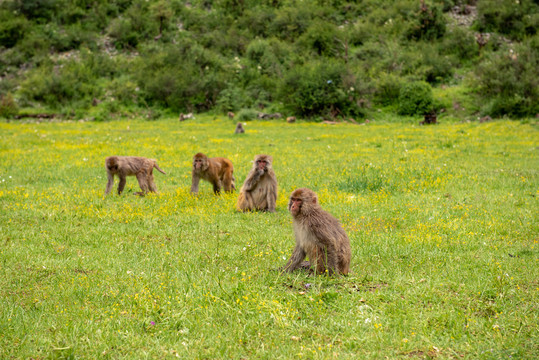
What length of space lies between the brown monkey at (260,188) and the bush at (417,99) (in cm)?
2589

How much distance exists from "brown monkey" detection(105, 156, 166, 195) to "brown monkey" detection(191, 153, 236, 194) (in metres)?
1.24

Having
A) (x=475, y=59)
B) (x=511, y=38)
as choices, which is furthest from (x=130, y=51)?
(x=511, y=38)

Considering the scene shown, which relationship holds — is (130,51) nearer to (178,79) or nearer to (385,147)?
(178,79)

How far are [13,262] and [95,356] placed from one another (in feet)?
10.3

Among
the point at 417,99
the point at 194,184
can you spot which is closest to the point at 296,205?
the point at 194,184

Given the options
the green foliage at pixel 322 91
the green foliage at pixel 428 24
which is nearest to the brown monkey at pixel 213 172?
the green foliage at pixel 322 91

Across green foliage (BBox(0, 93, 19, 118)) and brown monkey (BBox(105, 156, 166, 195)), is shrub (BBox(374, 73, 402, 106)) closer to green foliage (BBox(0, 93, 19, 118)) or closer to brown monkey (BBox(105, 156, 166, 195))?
brown monkey (BBox(105, 156, 166, 195))

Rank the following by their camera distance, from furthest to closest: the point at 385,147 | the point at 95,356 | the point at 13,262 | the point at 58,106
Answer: the point at 58,106 → the point at 385,147 → the point at 13,262 → the point at 95,356

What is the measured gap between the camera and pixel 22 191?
36.9 feet

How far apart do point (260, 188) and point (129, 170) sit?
12.2 feet

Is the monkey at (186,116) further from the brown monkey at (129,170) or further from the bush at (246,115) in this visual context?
the brown monkey at (129,170)

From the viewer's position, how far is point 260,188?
9.77m

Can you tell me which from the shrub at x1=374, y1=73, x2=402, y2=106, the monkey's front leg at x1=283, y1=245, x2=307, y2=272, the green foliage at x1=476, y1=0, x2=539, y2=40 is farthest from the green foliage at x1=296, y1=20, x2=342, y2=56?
the monkey's front leg at x1=283, y1=245, x2=307, y2=272

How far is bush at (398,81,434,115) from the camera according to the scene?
3275 centimetres
